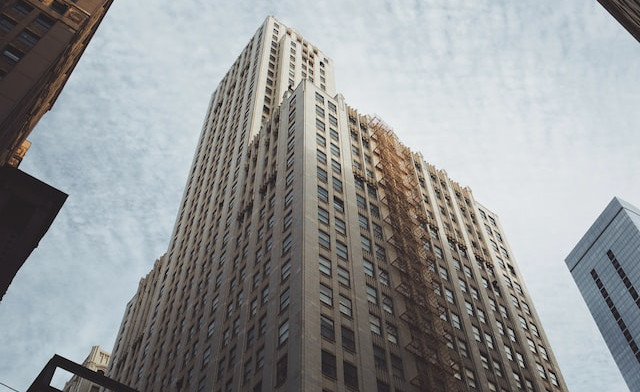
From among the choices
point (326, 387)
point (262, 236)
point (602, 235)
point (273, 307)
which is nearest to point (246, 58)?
point (262, 236)

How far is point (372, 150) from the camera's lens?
73.4 metres

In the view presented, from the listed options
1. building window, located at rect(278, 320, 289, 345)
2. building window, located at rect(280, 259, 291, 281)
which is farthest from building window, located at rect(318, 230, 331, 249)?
building window, located at rect(278, 320, 289, 345)

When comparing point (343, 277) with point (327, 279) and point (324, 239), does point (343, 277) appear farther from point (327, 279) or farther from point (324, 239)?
point (324, 239)

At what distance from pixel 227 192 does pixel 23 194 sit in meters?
47.0

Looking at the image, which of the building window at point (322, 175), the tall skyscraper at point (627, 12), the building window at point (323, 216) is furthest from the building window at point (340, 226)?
the tall skyscraper at point (627, 12)

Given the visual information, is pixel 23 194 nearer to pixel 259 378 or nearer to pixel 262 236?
pixel 259 378

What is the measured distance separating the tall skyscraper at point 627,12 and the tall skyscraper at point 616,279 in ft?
429

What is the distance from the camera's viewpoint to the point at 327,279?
49.3 meters

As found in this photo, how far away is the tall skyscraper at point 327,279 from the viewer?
46.5 metres

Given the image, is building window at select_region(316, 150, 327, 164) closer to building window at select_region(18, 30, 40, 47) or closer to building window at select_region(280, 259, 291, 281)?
building window at select_region(280, 259, 291, 281)

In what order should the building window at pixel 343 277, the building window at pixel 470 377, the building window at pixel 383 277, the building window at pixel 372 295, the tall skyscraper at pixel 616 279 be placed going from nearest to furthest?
the building window at pixel 343 277, the building window at pixel 372 295, the building window at pixel 470 377, the building window at pixel 383 277, the tall skyscraper at pixel 616 279

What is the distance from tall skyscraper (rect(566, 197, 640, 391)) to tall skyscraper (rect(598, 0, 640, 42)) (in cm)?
13064

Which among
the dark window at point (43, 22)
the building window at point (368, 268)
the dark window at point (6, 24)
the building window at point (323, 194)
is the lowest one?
the building window at point (368, 268)

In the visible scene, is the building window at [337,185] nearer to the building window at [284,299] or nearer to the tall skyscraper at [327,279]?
the tall skyscraper at [327,279]
